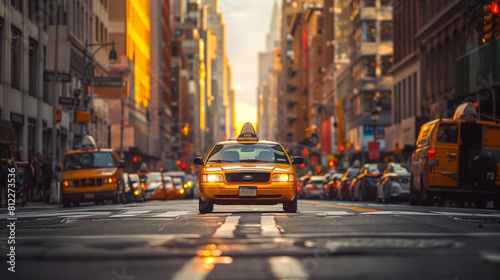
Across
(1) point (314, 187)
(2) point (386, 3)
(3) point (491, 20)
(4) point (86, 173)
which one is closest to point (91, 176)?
(4) point (86, 173)

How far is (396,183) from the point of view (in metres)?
30.1

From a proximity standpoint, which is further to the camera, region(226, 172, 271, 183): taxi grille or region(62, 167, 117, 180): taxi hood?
region(62, 167, 117, 180): taxi hood

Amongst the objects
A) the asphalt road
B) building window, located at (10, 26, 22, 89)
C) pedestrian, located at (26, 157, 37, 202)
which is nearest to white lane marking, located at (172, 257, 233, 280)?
the asphalt road

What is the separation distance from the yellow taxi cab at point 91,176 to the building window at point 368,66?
198ft

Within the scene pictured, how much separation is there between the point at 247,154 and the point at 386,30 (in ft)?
239

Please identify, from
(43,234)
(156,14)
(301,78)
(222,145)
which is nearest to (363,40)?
(156,14)

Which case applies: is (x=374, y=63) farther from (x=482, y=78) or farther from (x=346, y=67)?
(x=482, y=78)

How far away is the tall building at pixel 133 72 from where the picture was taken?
87.0 meters

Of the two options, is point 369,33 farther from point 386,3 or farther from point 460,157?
point 460,157

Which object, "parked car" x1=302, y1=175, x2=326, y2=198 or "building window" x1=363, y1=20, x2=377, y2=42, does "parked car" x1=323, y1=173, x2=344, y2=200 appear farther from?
"building window" x1=363, y1=20, x2=377, y2=42

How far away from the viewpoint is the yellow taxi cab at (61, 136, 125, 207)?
2953 cm

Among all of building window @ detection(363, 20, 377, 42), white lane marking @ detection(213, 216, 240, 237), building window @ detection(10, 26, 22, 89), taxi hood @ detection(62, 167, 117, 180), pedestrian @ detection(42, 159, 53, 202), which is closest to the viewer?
white lane marking @ detection(213, 216, 240, 237)

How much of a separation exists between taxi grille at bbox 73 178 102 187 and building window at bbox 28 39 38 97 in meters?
15.7

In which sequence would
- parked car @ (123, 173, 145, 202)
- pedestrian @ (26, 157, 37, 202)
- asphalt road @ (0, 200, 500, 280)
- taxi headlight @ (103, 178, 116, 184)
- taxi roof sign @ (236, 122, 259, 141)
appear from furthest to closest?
parked car @ (123, 173, 145, 202)
pedestrian @ (26, 157, 37, 202)
taxi headlight @ (103, 178, 116, 184)
taxi roof sign @ (236, 122, 259, 141)
asphalt road @ (0, 200, 500, 280)
